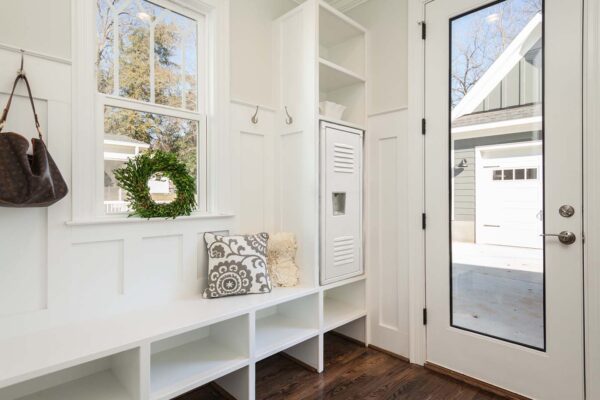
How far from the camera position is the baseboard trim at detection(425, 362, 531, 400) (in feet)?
6.24

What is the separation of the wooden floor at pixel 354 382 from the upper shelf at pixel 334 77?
2071 millimetres

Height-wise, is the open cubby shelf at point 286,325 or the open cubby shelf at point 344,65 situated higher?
the open cubby shelf at point 344,65

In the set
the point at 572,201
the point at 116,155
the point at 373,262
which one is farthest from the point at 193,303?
the point at 572,201

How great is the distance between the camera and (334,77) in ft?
8.25

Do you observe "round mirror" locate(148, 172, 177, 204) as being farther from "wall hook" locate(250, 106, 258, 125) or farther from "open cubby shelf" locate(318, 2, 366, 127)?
"open cubby shelf" locate(318, 2, 366, 127)

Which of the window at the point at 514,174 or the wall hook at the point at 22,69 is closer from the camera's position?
the wall hook at the point at 22,69

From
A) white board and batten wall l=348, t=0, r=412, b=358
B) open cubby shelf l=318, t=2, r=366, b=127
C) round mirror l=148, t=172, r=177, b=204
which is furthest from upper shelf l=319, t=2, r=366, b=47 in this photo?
round mirror l=148, t=172, r=177, b=204

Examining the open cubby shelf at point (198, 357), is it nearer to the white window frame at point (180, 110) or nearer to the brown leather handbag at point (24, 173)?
the white window frame at point (180, 110)

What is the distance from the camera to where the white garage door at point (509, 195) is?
1852 mm

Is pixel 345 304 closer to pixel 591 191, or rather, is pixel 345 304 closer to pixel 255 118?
pixel 255 118

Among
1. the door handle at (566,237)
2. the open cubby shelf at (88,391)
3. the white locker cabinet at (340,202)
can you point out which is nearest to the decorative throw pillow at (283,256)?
the white locker cabinet at (340,202)

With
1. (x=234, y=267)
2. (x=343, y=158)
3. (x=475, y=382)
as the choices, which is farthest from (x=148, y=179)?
(x=475, y=382)

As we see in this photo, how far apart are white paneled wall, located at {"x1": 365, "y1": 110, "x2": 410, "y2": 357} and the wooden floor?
0.22m

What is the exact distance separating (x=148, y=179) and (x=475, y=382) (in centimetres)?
228
